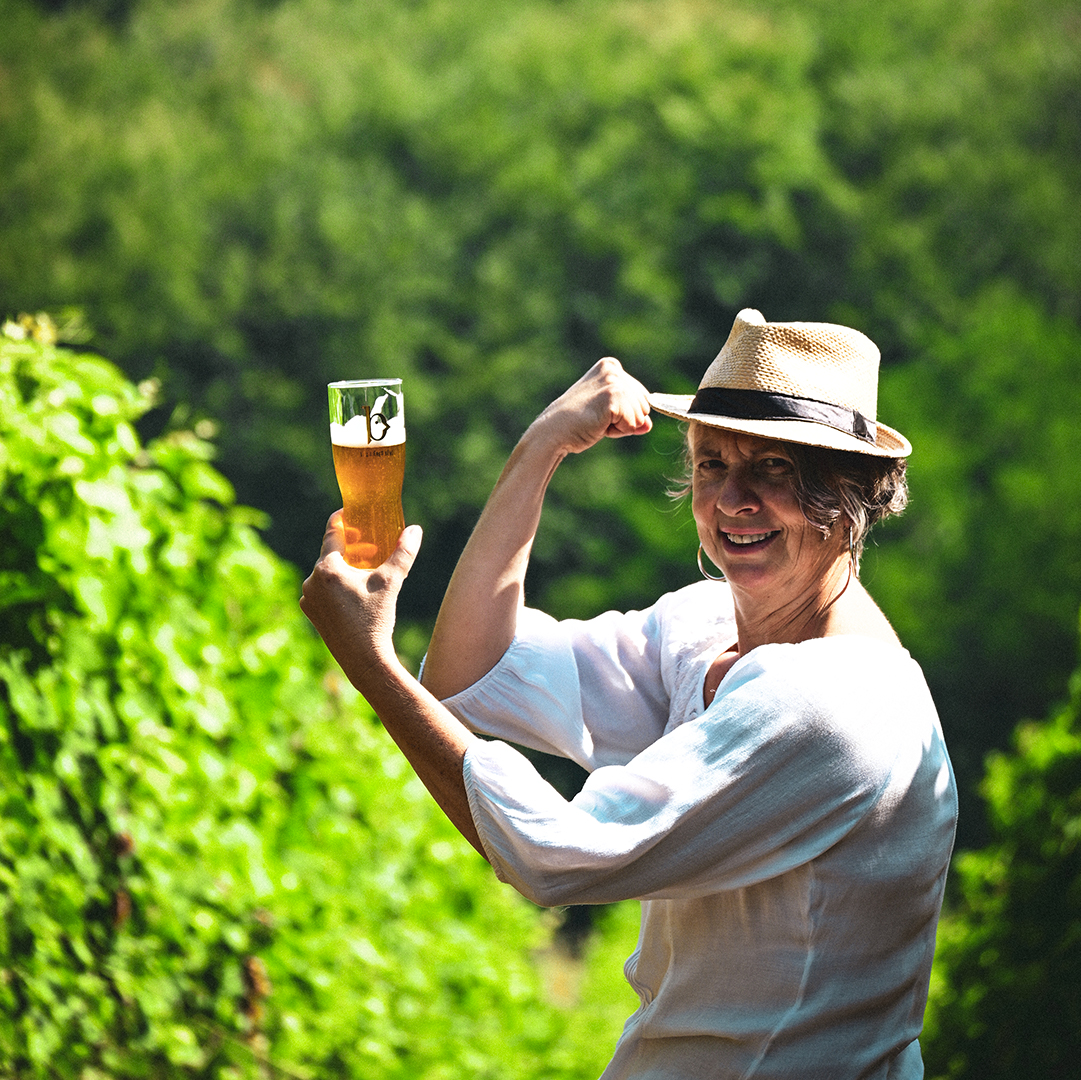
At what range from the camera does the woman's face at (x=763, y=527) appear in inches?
70.2

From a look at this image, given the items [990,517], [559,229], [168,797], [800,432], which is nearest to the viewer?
[800,432]

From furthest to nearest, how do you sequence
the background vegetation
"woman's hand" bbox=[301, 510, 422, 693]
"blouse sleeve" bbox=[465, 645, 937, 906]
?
the background vegetation, "woman's hand" bbox=[301, 510, 422, 693], "blouse sleeve" bbox=[465, 645, 937, 906]

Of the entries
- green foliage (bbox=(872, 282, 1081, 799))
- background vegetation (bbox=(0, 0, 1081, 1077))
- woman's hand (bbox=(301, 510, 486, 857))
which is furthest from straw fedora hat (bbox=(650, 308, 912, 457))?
green foliage (bbox=(872, 282, 1081, 799))

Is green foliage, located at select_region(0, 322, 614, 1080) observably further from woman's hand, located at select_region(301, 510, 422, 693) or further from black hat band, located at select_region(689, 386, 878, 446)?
black hat band, located at select_region(689, 386, 878, 446)

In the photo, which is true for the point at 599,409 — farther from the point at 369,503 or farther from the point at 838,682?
the point at 838,682

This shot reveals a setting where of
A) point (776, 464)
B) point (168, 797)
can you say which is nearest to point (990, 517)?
point (168, 797)

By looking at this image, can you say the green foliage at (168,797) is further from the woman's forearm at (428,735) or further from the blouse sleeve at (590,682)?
the woman's forearm at (428,735)

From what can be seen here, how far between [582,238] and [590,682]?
2049 centimetres

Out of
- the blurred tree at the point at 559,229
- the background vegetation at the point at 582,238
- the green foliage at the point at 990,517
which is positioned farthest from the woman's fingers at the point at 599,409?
the blurred tree at the point at 559,229

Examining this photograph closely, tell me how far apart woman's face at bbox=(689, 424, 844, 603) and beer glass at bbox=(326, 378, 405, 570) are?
47 centimetres

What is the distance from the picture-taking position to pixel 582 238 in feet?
71.4

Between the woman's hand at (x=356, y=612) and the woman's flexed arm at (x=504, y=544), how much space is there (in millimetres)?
322

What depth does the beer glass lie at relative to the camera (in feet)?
5.66

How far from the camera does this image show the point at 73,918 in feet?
8.18
